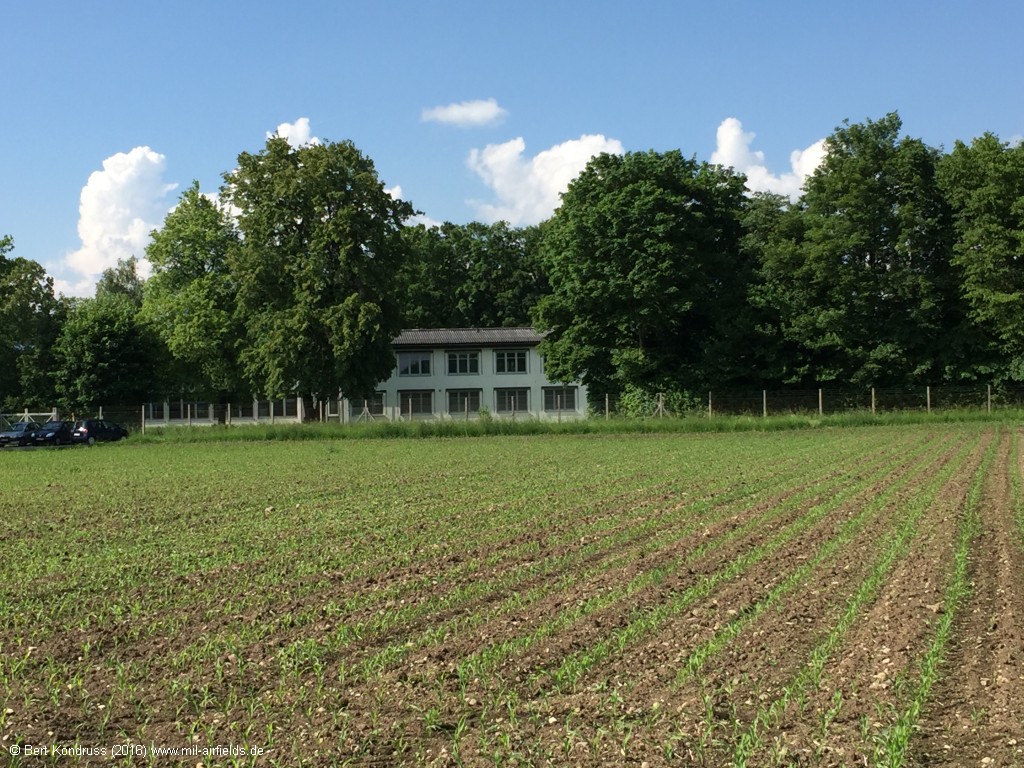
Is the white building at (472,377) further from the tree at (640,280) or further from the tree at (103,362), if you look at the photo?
the tree at (103,362)

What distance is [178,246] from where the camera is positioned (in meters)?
64.0

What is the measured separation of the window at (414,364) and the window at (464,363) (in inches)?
72.2

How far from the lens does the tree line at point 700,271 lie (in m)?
50.0

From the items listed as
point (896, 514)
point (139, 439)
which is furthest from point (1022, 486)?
point (139, 439)

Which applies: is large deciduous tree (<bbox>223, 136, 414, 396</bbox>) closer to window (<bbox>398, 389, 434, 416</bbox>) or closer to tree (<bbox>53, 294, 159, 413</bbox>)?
tree (<bbox>53, 294, 159, 413</bbox>)

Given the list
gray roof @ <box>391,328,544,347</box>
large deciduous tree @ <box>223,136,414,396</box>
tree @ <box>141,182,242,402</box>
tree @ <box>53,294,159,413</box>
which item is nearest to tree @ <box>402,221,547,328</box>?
gray roof @ <box>391,328,544,347</box>

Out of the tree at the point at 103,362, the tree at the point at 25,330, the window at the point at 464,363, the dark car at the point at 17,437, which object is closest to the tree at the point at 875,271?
the window at the point at 464,363

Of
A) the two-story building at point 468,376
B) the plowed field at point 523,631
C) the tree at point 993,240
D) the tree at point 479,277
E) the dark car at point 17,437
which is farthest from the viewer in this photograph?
the tree at point 479,277

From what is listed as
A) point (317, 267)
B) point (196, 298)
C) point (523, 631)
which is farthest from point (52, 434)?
point (523, 631)

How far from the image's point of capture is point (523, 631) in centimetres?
723

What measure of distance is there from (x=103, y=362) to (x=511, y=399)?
2874 cm

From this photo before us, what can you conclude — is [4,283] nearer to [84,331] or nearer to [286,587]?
[84,331]

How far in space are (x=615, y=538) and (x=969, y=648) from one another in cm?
543

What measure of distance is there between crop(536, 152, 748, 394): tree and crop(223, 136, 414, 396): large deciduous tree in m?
10.2
